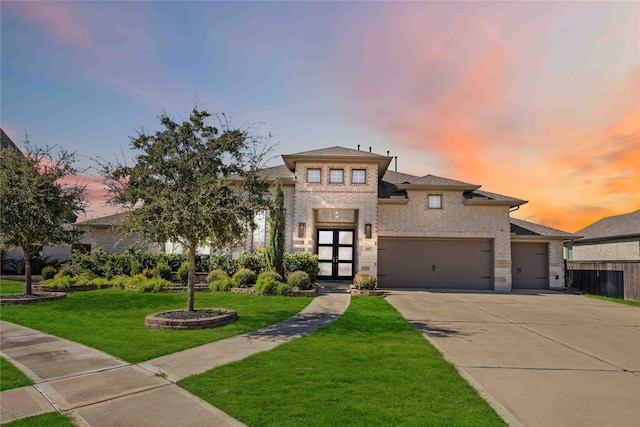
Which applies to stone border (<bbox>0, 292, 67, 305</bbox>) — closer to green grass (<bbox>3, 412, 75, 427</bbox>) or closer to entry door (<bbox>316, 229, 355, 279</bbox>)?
green grass (<bbox>3, 412, 75, 427</bbox>)

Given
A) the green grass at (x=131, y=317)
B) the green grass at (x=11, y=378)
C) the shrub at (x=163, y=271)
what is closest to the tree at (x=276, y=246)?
the green grass at (x=131, y=317)

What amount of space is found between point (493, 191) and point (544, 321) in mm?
13512

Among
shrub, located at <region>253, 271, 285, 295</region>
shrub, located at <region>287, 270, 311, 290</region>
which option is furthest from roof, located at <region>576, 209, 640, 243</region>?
shrub, located at <region>253, 271, 285, 295</region>

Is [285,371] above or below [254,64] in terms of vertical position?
below

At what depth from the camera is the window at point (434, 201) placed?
20.5 meters

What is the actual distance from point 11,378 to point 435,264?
18.5 meters

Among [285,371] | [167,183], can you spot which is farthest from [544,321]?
[167,183]

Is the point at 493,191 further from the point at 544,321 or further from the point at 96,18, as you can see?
the point at 96,18

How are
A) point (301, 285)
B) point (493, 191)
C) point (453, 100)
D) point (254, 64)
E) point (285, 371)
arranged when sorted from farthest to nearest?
point (493, 191) < point (301, 285) < point (453, 100) < point (254, 64) < point (285, 371)

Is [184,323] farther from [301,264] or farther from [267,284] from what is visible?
[301,264]

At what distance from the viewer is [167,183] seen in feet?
31.5

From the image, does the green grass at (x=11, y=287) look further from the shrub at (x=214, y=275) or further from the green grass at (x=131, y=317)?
the shrub at (x=214, y=275)

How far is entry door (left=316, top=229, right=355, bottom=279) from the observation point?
21.6 m

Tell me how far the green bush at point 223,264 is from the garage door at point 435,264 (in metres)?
7.81
